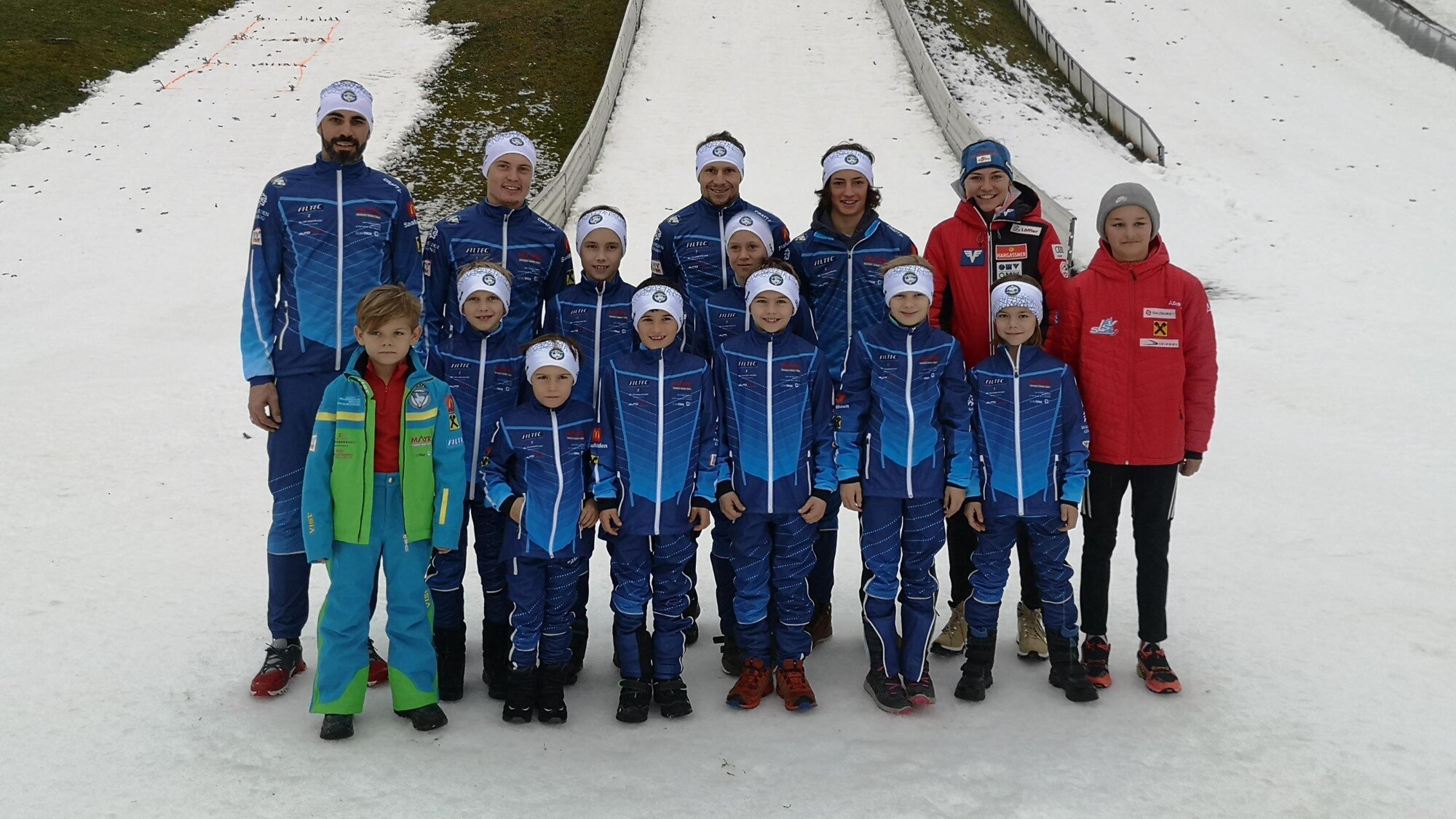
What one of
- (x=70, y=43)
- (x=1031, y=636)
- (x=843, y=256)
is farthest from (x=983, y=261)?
(x=70, y=43)

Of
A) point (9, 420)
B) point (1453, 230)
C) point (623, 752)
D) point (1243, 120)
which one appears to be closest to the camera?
point (623, 752)

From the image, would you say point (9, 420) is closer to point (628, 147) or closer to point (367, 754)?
point (367, 754)

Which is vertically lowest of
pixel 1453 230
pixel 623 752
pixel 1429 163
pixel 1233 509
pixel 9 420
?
pixel 623 752

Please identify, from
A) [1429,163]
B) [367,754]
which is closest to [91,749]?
[367,754]

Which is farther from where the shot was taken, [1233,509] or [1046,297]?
[1233,509]

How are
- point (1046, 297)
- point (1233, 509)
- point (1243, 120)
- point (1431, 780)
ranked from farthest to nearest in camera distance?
point (1243, 120) < point (1233, 509) < point (1046, 297) < point (1431, 780)

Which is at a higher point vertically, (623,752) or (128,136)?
(128,136)

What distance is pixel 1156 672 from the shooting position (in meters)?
4.97

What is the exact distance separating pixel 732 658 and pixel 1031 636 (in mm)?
1566

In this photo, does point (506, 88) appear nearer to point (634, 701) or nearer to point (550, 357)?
point (550, 357)

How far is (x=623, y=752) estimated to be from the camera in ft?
14.4

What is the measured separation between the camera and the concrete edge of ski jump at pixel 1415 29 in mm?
25062

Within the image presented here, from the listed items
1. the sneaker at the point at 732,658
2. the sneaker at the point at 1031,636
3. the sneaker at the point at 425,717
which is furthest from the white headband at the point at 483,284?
the sneaker at the point at 1031,636

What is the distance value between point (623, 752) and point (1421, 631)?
4.18 meters
